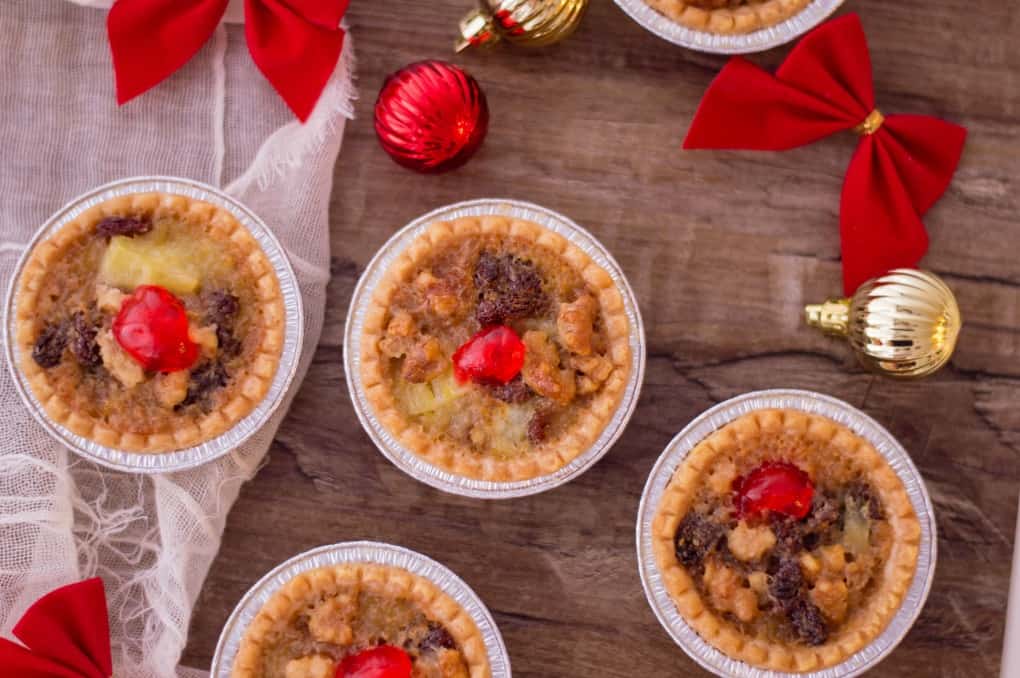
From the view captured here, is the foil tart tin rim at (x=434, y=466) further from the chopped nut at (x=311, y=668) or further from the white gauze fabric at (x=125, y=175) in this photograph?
the chopped nut at (x=311, y=668)

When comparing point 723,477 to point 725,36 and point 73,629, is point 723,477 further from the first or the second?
point 73,629

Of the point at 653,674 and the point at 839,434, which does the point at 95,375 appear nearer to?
the point at 653,674

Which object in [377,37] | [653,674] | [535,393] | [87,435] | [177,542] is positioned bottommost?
[653,674]

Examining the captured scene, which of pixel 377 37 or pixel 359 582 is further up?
pixel 377 37

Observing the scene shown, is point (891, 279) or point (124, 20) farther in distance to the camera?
point (124, 20)

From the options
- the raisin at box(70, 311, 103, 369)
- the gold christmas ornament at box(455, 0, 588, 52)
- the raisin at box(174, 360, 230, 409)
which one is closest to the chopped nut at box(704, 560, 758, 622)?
the raisin at box(174, 360, 230, 409)

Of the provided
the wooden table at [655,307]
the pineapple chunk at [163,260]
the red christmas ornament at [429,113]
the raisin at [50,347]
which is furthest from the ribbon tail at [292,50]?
the raisin at [50,347]

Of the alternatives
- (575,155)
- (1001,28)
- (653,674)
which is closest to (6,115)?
(575,155)
